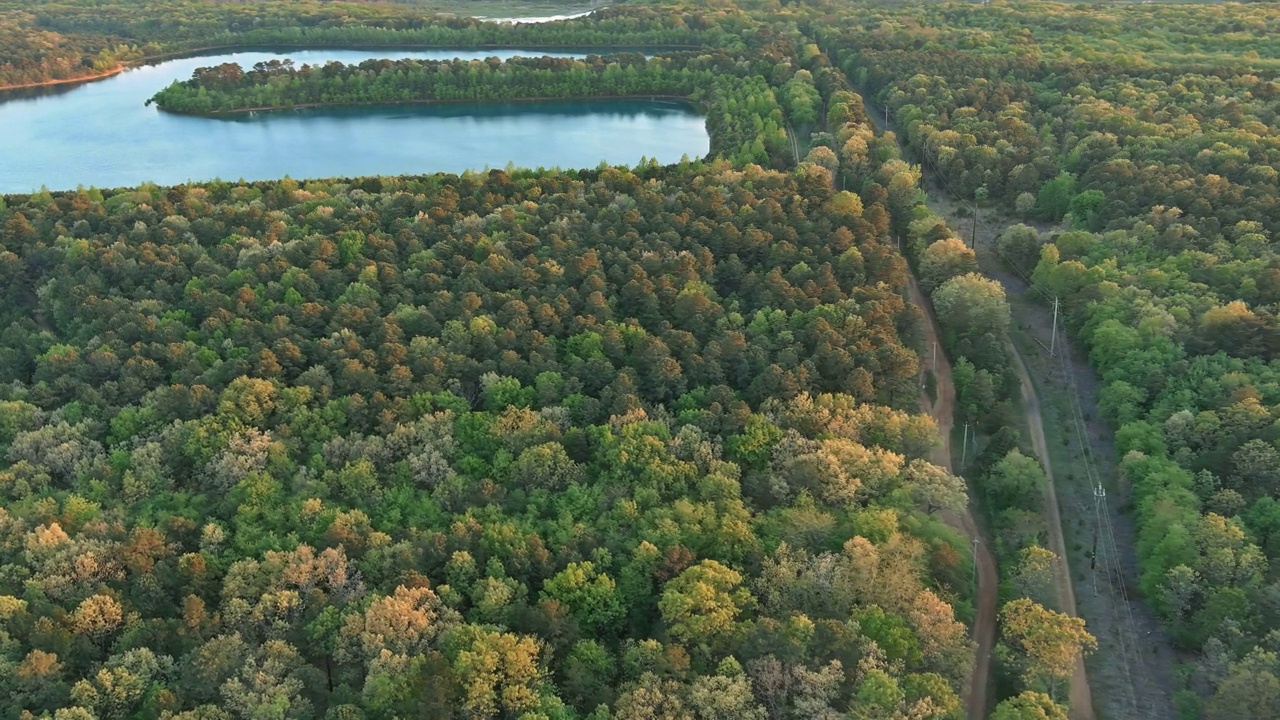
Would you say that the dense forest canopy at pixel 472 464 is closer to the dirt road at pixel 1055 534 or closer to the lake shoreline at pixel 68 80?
the dirt road at pixel 1055 534

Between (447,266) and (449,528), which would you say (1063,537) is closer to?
(449,528)

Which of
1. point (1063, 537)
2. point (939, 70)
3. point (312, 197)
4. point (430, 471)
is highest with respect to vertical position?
point (939, 70)

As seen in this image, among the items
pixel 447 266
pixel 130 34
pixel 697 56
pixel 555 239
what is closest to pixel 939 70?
pixel 697 56

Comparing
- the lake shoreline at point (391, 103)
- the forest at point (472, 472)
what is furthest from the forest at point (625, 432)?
the lake shoreline at point (391, 103)

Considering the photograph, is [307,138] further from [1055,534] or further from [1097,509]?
[1097,509]

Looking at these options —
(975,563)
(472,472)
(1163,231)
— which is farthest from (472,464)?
(1163,231)
